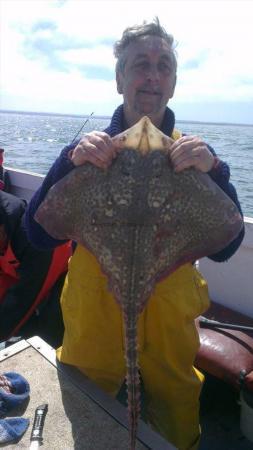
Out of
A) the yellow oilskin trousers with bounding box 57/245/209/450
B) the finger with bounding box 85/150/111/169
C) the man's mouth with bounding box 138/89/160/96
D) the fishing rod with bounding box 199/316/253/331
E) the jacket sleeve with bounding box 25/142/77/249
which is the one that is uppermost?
the man's mouth with bounding box 138/89/160/96

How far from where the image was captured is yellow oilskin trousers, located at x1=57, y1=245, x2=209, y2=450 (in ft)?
8.36

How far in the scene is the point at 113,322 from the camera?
262 centimetres

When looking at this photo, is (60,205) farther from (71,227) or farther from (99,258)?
(99,258)

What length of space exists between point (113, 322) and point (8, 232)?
1756 mm

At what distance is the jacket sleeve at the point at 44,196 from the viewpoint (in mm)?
2479

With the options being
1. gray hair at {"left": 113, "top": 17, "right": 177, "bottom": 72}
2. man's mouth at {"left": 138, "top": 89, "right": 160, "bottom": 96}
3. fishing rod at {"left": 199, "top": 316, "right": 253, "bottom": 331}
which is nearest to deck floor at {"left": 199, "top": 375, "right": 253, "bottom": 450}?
fishing rod at {"left": 199, "top": 316, "right": 253, "bottom": 331}

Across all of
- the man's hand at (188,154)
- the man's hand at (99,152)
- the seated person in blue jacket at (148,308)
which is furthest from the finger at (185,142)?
the seated person in blue jacket at (148,308)

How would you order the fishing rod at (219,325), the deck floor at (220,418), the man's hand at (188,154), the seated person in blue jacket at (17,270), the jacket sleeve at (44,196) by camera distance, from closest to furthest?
the man's hand at (188,154) → the jacket sleeve at (44,196) → the deck floor at (220,418) → the fishing rod at (219,325) → the seated person in blue jacket at (17,270)

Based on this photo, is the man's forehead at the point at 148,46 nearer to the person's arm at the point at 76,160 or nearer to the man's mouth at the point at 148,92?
the man's mouth at the point at 148,92

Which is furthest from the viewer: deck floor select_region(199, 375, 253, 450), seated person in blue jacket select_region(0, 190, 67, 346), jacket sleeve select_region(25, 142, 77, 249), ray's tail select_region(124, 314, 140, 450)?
seated person in blue jacket select_region(0, 190, 67, 346)

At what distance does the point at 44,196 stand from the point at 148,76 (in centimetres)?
98

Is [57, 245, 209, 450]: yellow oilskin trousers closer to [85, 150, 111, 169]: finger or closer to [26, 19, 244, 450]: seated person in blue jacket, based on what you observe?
[26, 19, 244, 450]: seated person in blue jacket

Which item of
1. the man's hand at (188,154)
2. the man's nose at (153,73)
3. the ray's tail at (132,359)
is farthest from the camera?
the man's nose at (153,73)

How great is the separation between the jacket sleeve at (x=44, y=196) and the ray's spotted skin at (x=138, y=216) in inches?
14.4
